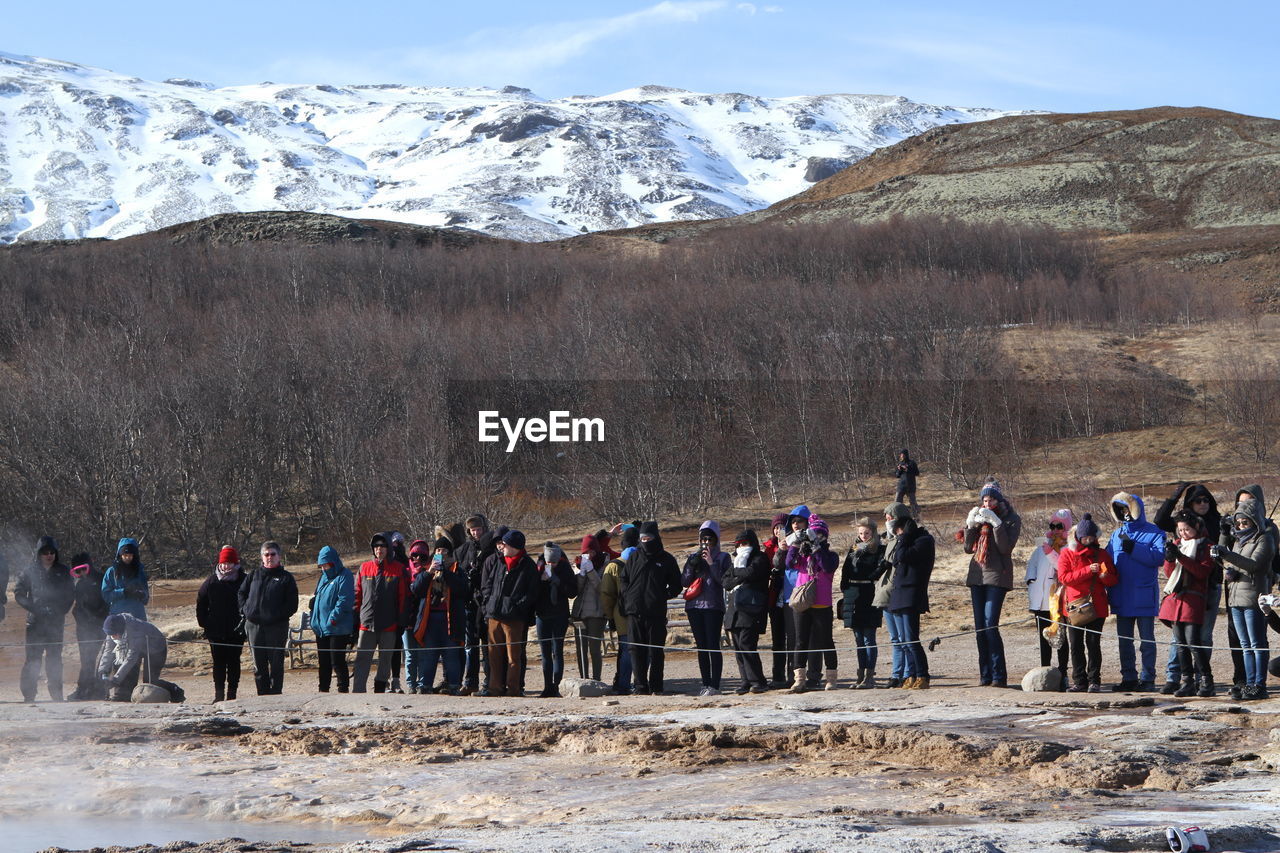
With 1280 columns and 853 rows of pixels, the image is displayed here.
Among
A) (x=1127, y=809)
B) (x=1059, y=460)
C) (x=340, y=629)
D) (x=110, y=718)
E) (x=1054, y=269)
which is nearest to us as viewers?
(x=1127, y=809)

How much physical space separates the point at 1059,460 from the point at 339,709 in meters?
46.8

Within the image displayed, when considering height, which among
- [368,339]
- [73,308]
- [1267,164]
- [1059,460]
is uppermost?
[1267,164]

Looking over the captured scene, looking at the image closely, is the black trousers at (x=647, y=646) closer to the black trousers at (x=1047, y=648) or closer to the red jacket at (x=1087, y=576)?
the black trousers at (x=1047, y=648)

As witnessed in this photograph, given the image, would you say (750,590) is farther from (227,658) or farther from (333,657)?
(227,658)

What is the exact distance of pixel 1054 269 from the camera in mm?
92125

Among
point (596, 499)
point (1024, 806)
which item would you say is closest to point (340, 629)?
point (1024, 806)

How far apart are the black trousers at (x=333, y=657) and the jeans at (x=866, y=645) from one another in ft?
16.9

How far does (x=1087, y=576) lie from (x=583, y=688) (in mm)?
4940

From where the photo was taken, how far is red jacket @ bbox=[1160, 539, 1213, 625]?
1268cm

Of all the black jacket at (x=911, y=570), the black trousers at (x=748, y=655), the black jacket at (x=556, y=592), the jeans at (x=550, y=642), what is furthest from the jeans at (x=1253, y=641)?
the jeans at (x=550, y=642)

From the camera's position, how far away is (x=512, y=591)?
577 inches

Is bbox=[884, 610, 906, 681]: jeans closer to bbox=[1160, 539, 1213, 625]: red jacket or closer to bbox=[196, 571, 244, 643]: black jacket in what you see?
bbox=[1160, 539, 1213, 625]: red jacket

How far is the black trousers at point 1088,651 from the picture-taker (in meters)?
13.3

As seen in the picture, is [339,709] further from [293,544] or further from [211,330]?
[211,330]
